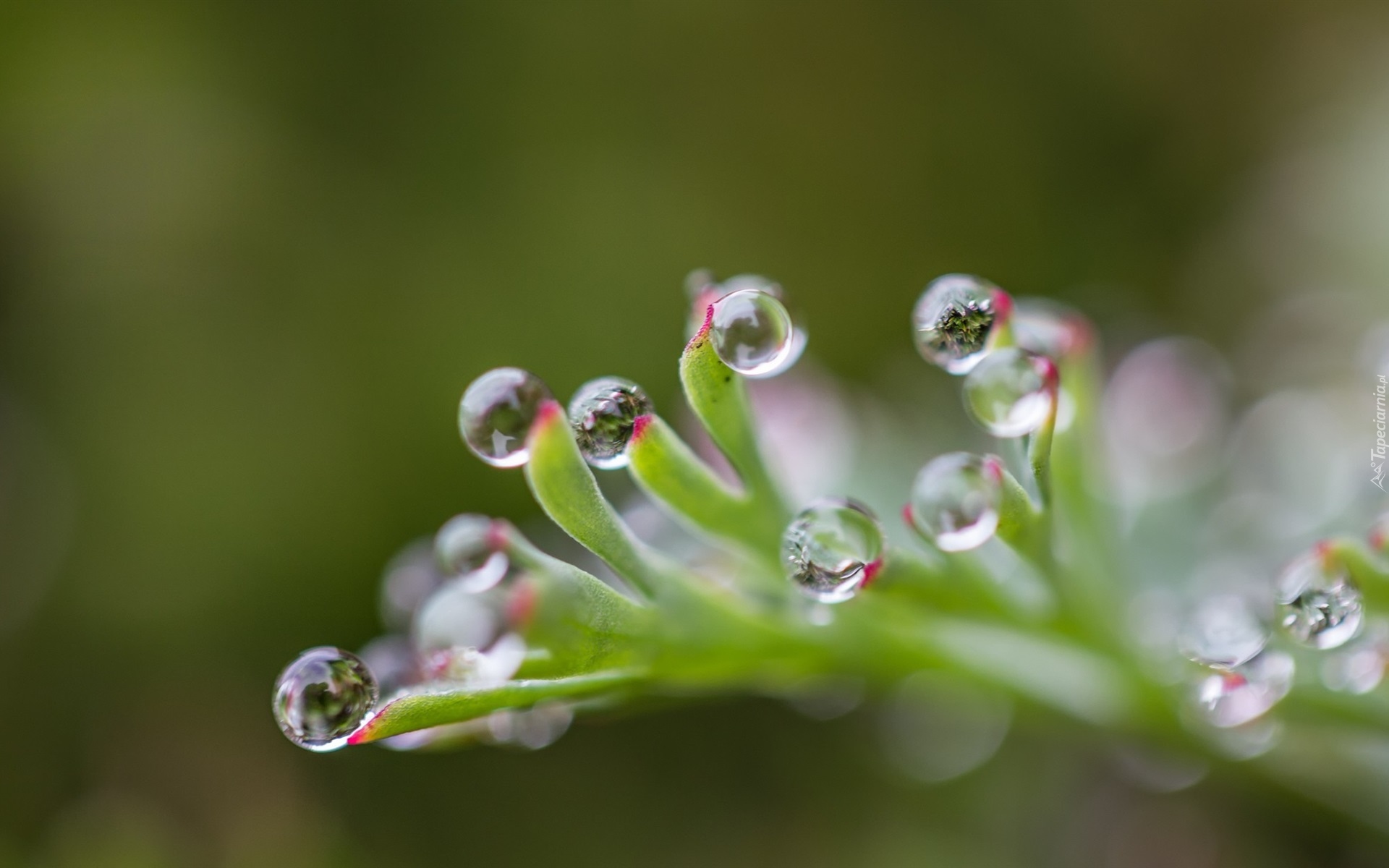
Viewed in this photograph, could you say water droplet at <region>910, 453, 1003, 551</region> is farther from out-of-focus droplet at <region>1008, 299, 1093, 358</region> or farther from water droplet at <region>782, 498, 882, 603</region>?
out-of-focus droplet at <region>1008, 299, 1093, 358</region>

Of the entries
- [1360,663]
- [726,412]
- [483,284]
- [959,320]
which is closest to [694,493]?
[726,412]

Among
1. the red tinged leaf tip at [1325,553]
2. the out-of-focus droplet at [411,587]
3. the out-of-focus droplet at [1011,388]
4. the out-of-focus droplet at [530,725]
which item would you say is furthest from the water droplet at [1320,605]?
the out-of-focus droplet at [411,587]

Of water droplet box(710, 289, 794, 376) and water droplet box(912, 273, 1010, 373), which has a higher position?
water droplet box(912, 273, 1010, 373)

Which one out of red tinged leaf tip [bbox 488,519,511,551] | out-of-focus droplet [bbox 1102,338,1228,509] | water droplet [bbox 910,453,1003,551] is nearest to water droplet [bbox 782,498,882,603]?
water droplet [bbox 910,453,1003,551]

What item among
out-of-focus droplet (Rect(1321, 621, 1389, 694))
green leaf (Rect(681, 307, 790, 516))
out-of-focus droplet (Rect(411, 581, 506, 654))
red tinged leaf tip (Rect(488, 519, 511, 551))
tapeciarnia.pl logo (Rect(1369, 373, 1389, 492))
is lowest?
out-of-focus droplet (Rect(411, 581, 506, 654))

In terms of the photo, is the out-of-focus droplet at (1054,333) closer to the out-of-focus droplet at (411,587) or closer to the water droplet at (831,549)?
the water droplet at (831,549)

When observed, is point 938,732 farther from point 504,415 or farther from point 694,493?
point 504,415
